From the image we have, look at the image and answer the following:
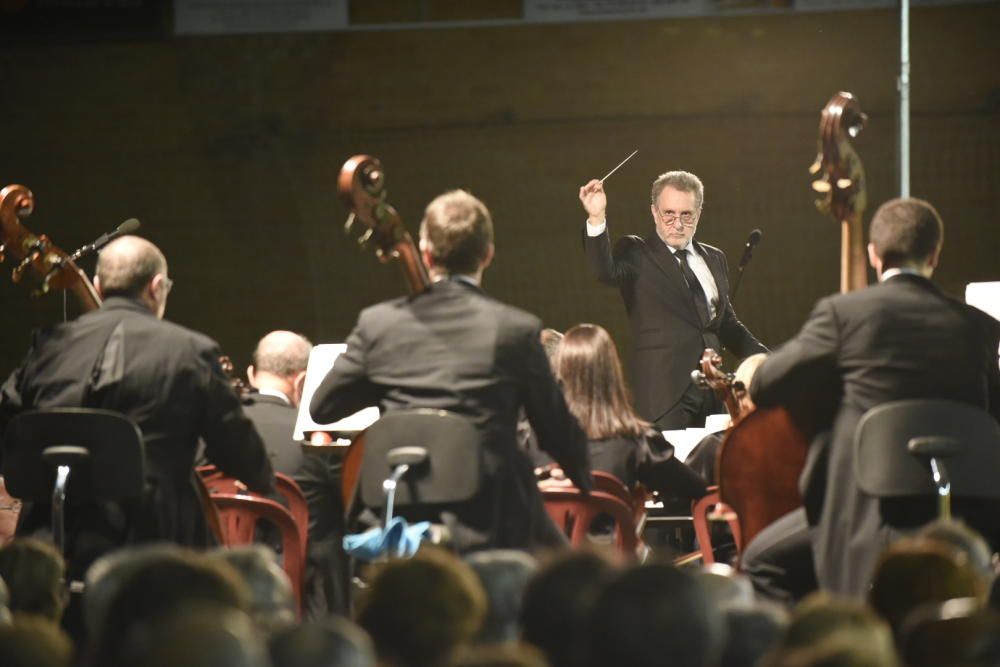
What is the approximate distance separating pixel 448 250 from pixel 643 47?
18.7 ft

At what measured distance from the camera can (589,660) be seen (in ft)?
4.72

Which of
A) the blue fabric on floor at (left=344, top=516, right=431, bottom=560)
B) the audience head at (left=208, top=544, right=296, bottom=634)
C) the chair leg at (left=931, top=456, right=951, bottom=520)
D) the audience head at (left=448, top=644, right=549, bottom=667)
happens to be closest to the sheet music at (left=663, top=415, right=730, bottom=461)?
the chair leg at (left=931, top=456, right=951, bottom=520)

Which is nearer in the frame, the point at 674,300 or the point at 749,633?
the point at 749,633

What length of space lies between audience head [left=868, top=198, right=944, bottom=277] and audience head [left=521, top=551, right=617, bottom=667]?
1.76 metres

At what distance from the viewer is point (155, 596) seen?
1507 mm

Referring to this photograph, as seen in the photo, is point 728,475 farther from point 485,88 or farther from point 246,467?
point 485,88

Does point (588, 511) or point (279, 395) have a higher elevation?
point (279, 395)

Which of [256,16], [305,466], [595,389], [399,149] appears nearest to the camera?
[595,389]

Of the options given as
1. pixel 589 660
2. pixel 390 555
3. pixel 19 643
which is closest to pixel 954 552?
pixel 589 660

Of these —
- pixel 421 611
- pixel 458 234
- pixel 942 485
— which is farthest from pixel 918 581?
pixel 458 234

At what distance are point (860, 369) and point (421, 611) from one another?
70.0 inches

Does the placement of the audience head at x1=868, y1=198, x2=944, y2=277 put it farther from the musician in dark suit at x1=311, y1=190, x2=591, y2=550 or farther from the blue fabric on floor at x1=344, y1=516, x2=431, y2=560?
the blue fabric on floor at x1=344, y1=516, x2=431, y2=560

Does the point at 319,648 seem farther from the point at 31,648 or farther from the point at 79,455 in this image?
the point at 79,455

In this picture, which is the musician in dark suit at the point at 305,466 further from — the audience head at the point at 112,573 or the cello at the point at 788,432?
the audience head at the point at 112,573
